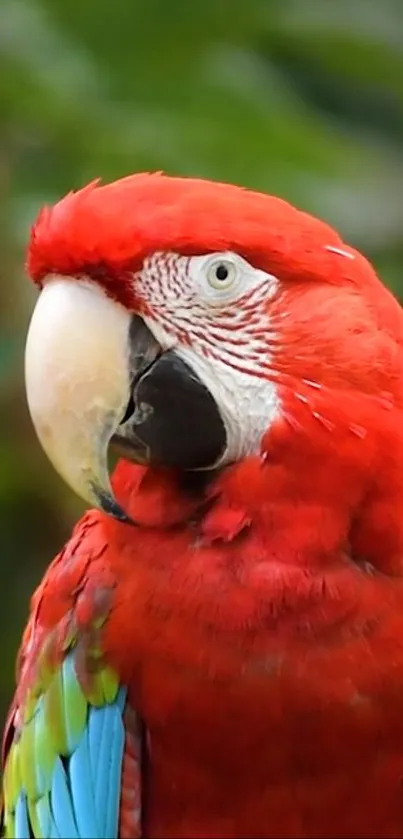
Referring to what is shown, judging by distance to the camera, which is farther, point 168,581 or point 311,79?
point 311,79

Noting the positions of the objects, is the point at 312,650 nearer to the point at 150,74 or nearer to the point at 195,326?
the point at 195,326

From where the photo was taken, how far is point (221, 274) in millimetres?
884

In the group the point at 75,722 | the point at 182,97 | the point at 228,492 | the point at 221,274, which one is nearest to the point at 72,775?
the point at 75,722

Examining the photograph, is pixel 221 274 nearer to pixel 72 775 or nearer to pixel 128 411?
pixel 128 411

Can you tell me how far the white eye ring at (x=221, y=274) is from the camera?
2.88 ft

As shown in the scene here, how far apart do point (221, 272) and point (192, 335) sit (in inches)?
1.8

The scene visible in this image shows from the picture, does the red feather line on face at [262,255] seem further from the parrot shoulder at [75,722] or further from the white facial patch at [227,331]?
the parrot shoulder at [75,722]

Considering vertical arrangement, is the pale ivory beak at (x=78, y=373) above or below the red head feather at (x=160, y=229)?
below

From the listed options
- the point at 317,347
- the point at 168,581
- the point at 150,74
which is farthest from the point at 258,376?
the point at 150,74

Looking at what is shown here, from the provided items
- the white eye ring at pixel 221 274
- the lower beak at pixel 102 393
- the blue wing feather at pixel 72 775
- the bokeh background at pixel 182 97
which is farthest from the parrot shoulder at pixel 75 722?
the bokeh background at pixel 182 97

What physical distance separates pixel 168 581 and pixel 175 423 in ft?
0.38

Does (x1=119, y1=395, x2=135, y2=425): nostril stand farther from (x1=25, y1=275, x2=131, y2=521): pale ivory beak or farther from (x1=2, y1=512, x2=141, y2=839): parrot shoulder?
(x1=2, y1=512, x2=141, y2=839): parrot shoulder

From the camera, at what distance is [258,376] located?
35.6 inches

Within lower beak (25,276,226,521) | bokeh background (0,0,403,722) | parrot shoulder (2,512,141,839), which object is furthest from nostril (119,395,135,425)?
bokeh background (0,0,403,722)
